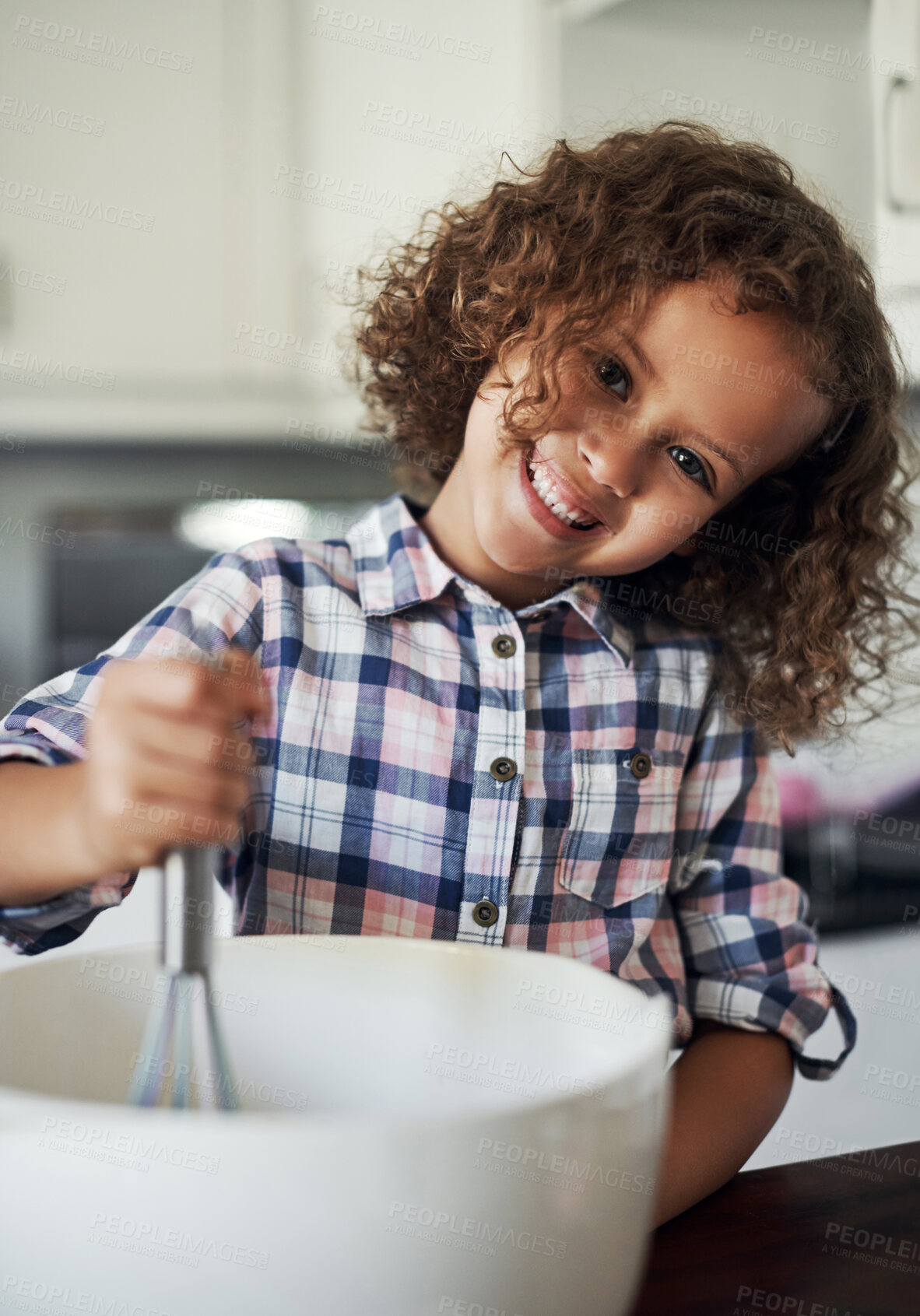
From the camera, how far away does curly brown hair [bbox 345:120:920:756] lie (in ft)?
1.89

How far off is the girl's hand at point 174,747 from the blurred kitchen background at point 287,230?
0.86 metres

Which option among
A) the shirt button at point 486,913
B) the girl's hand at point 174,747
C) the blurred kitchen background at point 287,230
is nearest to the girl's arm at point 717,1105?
the shirt button at point 486,913

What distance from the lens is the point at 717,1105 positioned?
1.75ft

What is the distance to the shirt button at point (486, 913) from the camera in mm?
575

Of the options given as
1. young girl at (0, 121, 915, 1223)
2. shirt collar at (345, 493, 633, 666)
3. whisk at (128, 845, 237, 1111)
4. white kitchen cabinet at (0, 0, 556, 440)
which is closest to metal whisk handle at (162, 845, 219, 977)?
whisk at (128, 845, 237, 1111)

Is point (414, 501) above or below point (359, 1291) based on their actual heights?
above

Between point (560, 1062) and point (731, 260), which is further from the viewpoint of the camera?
point (731, 260)

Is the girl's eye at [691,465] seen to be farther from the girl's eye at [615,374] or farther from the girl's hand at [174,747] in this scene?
the girl's hand at [174,747]

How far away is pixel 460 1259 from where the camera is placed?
246mm

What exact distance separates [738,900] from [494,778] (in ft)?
0.59

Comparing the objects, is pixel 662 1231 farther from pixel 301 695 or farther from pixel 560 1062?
pixel 301 695

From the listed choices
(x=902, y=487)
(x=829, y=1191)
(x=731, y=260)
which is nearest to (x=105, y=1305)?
(x=829, y=1191)

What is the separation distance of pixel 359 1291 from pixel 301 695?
0.36 m

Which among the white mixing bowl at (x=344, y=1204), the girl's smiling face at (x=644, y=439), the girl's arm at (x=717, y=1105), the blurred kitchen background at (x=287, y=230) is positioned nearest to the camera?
the white mixing bowl at (x=344, y=1204)
